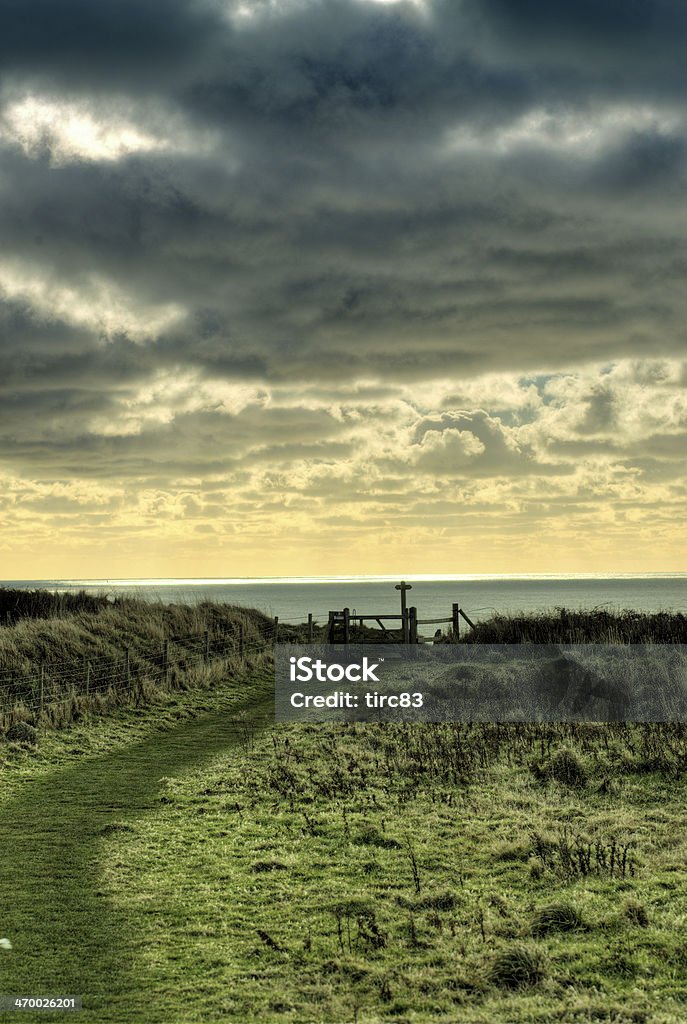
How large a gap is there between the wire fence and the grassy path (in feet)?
12.7

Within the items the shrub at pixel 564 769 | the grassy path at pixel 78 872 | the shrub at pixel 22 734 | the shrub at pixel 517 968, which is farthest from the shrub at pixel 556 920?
the shrub at pixel 22 734

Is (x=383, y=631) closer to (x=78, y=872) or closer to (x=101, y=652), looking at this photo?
(x=101, y=652)

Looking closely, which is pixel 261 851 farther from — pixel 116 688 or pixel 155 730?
pixel 116 688

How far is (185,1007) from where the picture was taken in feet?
24.1

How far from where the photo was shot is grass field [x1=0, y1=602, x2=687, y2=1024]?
25.0ft

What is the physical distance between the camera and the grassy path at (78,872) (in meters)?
7.80

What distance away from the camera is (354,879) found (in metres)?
10.7

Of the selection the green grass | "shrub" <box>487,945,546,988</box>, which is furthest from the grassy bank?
"shrub" <box>487,945,546,988</box>

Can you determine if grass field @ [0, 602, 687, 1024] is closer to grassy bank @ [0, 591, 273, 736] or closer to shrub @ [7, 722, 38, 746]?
shrub @ [7, 722, 38, 746]

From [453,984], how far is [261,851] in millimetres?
4607

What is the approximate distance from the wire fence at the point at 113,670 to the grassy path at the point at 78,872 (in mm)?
3864

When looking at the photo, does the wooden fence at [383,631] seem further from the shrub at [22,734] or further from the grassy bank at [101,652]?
the shrub at [22,734]

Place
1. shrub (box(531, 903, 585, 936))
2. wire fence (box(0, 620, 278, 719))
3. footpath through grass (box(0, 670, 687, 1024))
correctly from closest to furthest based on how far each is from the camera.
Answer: footpath through grass (box(0, 670, 687, 1024)) < shrub (box(531, 903, 585, 936)) < wire fence (box(0, 620, 278, 719))

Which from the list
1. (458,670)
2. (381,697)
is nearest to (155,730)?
(381,697)
